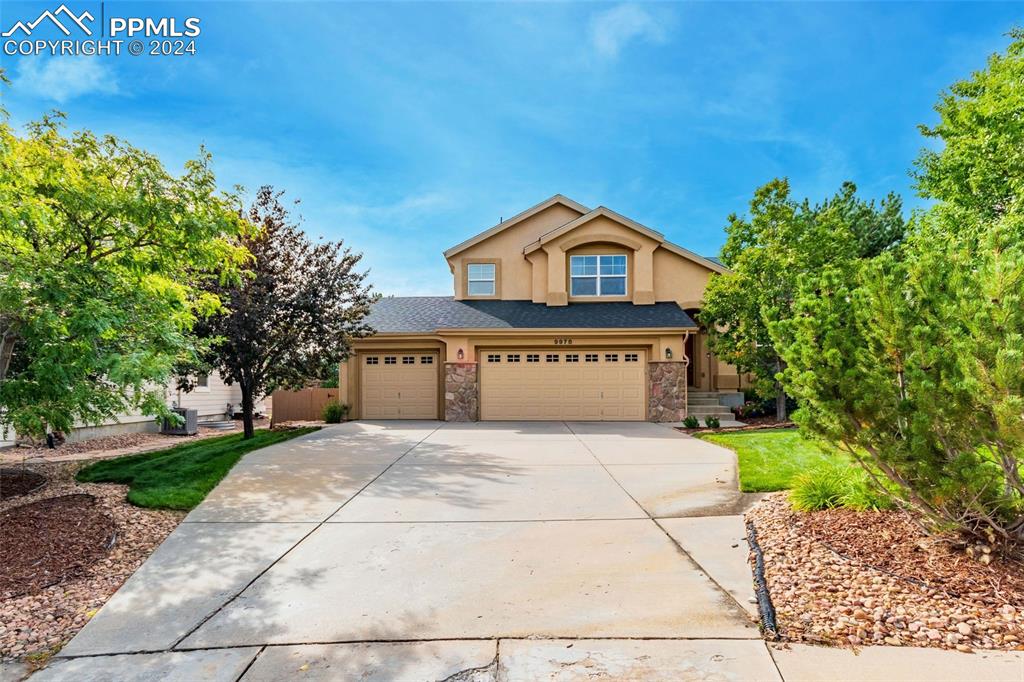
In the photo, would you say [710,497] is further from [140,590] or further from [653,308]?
[653,308]

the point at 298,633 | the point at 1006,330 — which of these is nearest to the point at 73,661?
the point at 298,633

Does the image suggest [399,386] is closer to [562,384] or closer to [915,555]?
[562,384]

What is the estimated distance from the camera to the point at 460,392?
1588 cm

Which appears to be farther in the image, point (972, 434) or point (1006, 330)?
point (972, 434)

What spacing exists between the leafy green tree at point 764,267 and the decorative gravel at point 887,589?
9.93m

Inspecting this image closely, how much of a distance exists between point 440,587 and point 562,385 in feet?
40.5

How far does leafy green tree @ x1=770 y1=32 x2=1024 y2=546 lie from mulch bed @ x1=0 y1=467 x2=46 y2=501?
30.3 feet

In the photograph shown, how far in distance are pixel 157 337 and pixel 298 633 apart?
14.1 ft

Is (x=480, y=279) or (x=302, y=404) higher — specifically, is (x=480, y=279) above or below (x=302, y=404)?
above

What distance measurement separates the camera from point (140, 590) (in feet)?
12.7

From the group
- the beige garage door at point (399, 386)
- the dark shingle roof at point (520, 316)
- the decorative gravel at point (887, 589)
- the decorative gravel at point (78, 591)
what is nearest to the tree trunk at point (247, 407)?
the beige garage door at point (399, 386)

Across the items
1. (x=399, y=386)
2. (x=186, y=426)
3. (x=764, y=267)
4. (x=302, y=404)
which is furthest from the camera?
(x=302, y=404)

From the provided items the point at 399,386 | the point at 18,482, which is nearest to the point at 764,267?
the point at 399,386

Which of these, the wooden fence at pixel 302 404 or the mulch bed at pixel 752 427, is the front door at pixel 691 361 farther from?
the wooden fence at pixel 302 404
